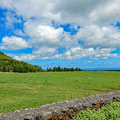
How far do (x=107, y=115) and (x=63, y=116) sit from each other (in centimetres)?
209

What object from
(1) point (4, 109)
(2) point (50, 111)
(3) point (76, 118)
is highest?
(2) point (50, 111)

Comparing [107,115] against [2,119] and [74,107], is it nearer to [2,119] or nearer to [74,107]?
[74,107]

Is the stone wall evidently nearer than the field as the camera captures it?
Yes

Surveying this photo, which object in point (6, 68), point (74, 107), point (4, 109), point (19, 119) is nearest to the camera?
point (19, 119)

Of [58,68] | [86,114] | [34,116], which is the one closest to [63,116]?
[86,114]

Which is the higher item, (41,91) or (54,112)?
(54,112)

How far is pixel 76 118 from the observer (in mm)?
6105

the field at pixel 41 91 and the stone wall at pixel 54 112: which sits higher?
the stone wall at pixel 54 112

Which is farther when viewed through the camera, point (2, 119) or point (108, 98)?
point (108, 98)

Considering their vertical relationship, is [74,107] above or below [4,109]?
above

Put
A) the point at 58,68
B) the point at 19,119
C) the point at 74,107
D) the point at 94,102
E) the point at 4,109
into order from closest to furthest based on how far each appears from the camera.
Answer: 1. the point at 19,119
2. the point at 74,107
3. the point at 94,102
4. the point at 4,109
5. the point at 58,68

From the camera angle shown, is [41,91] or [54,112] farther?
[41,91]

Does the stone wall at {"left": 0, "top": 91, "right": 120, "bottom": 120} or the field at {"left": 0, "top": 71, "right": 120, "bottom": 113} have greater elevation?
the stone wall at {"left": 0, "top": 91, "right": 120, "bottom": 120}

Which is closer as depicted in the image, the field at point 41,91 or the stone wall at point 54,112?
the stone wall at point 54,112
